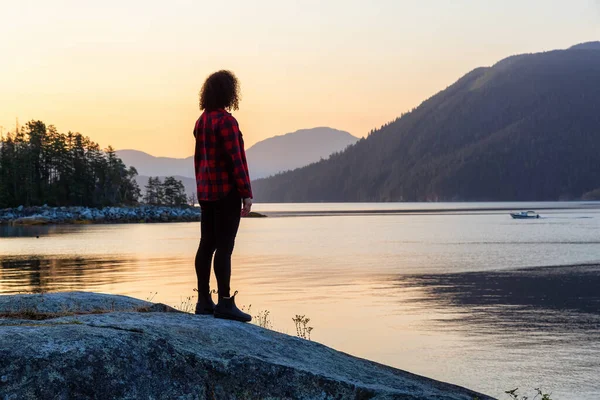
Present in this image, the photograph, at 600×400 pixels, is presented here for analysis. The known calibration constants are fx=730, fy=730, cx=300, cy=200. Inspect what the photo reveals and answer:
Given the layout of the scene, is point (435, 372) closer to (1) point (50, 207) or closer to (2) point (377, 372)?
(2) point (377, 372)

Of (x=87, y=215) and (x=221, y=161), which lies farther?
(x=87, y=215)

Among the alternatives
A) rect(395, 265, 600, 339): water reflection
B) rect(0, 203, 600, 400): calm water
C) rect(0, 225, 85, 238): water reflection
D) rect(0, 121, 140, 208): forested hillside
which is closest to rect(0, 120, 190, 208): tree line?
rect(0, 121, 140, 208): forested hillside

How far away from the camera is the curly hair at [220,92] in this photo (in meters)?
9.32

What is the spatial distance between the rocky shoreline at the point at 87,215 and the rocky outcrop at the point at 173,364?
123754 millimetres

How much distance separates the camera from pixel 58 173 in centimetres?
15500

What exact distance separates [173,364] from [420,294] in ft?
76.7

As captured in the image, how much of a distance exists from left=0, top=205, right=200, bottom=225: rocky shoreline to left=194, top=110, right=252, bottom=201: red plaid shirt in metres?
122

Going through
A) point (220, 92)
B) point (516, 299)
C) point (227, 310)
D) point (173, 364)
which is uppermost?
point (220, 92)

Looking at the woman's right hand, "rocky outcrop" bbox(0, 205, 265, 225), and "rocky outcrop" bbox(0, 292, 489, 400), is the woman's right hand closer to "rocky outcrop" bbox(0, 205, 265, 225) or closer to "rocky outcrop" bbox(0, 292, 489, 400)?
"rocky outcrop" bbox(0, 292, 489, 400)

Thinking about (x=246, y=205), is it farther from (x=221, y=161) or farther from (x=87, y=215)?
(x=87, y=215)

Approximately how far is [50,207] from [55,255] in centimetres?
9776

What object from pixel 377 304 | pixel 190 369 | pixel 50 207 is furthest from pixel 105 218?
pixel 190 369

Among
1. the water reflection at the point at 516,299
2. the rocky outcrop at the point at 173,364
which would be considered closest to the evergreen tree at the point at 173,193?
the water reflection at the point at 516,299

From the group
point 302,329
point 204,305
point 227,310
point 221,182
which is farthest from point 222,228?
point 302,329
